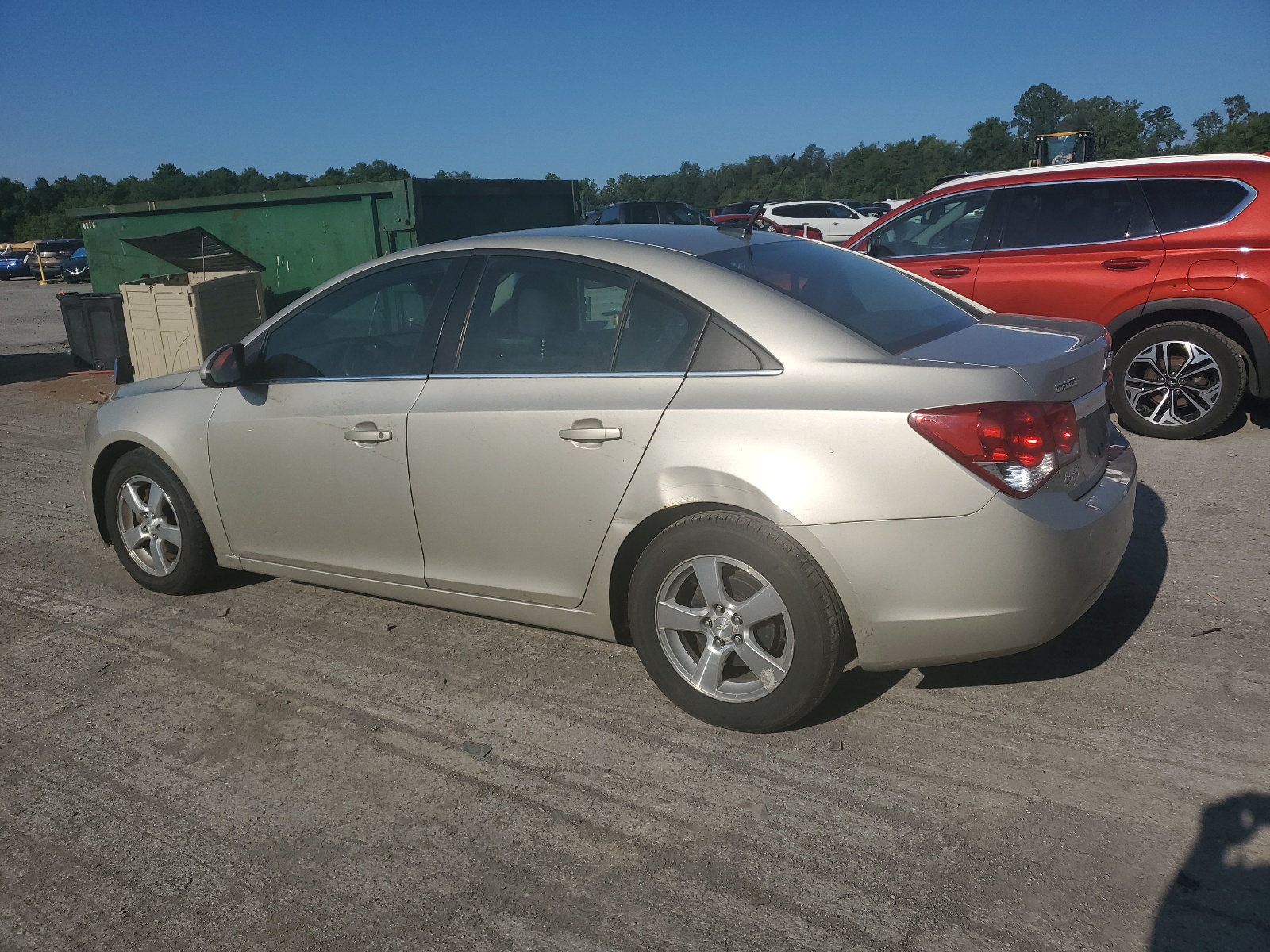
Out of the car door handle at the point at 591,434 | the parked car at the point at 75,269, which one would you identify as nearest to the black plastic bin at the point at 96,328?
the car door handle at the point at 591,434

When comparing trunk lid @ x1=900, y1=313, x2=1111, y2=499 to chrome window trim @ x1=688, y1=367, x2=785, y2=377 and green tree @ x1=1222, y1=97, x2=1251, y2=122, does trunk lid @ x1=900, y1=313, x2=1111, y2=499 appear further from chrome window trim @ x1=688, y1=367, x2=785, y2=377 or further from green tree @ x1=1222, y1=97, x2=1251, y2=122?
green tree @ x1=1222, y1=97, x2=1251, y2=122

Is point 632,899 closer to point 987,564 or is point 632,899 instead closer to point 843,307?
point 987,564

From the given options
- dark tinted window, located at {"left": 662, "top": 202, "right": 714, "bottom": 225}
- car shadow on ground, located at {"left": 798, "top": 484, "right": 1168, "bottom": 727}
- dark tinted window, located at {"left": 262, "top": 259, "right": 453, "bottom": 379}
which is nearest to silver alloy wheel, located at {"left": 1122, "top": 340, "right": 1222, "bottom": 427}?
car shadow on ground, located at {"left": 798, "top": 484, "right": 1168, "bottom": 727}

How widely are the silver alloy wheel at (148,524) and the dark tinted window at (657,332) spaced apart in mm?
2543

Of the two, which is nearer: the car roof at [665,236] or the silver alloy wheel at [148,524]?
the car roof at [665,236]

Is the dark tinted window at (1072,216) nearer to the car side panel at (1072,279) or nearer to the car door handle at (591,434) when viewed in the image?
the car side panel at (1072,279)

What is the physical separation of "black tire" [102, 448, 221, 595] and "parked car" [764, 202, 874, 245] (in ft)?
93.5

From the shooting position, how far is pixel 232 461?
4.41 meters

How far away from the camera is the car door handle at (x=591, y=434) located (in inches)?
134

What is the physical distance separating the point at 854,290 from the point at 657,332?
79cm

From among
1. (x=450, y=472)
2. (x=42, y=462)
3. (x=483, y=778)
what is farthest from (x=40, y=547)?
(x=483, y=778)

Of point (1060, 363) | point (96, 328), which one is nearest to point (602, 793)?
point (1060, 363)

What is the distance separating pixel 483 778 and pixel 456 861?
1.39 ft

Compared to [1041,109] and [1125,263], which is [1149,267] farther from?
[1041,109]
